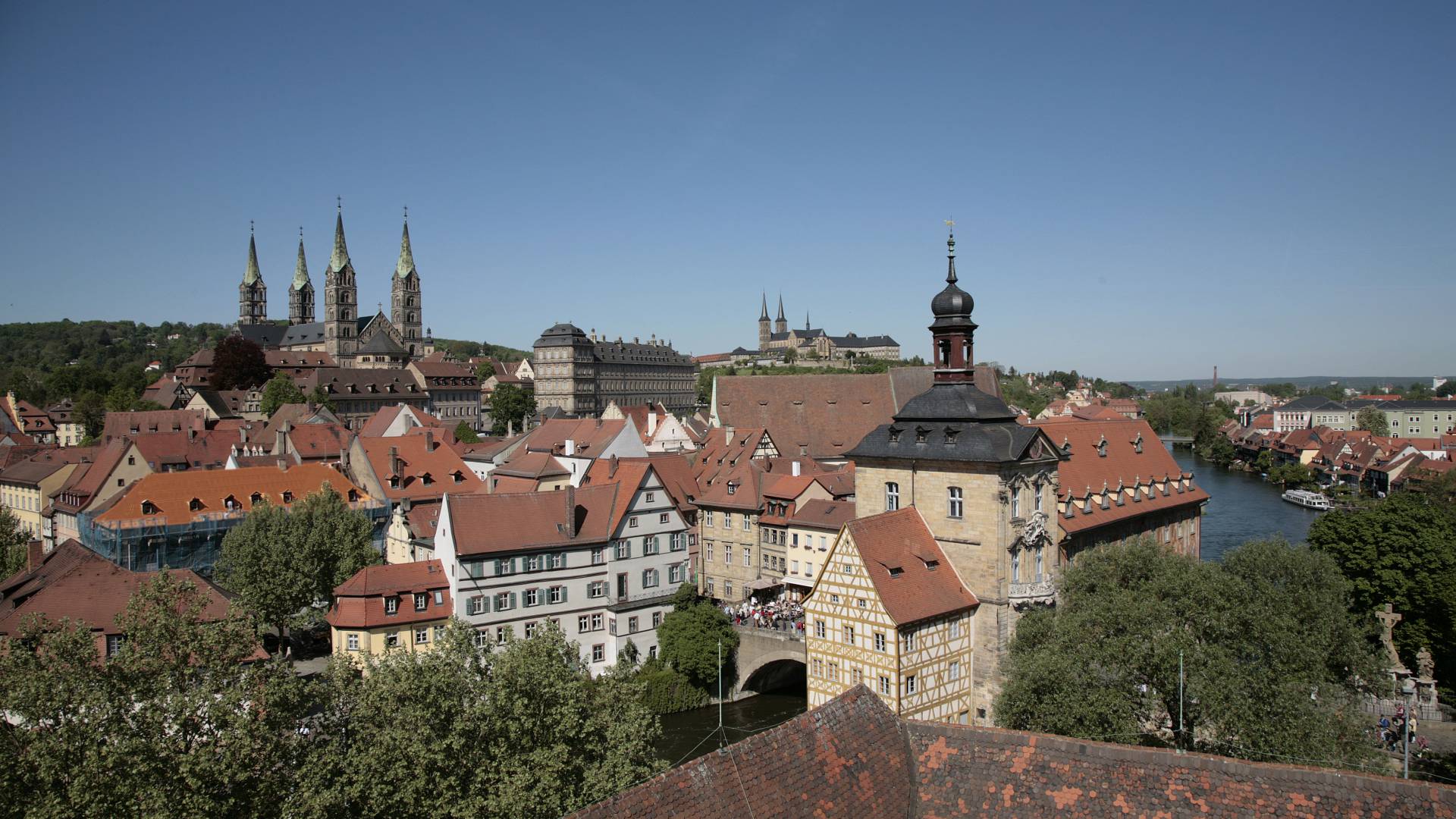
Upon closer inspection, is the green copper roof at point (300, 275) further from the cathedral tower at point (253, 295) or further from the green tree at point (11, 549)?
the green tree at point (11, 549)

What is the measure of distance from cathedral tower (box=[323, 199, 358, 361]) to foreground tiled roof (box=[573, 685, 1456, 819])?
5972 inches

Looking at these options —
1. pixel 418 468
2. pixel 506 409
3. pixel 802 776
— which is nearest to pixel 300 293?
pixel 506 409

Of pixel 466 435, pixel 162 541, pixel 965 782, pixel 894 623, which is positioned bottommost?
pixel 894 623

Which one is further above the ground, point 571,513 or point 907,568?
point 571,513

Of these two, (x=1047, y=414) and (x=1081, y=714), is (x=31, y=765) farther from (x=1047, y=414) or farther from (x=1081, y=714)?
(x=1047, y=414)

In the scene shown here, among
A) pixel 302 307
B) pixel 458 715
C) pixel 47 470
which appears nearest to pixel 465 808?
pixel 458 715

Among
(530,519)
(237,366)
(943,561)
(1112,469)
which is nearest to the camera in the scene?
(943,561)

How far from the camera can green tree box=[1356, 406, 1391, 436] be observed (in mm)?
142375

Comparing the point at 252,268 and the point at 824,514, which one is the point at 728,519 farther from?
the point at 252,268

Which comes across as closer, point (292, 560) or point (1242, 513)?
point (292, 560)

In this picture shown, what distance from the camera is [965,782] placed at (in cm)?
1363

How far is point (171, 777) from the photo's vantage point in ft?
51.8

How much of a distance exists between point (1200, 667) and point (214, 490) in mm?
43419

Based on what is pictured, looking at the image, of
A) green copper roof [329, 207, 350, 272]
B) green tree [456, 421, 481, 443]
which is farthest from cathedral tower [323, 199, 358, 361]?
green tree [456, 421, 481, 443]
